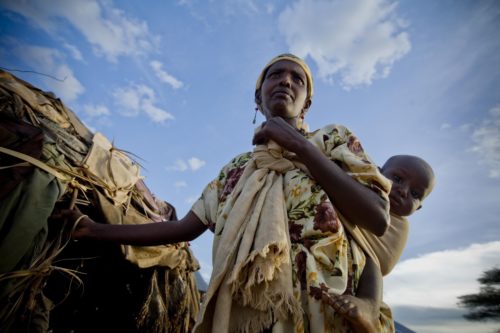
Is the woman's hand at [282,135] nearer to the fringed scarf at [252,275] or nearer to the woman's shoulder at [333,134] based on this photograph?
the woman's shoulder at [333,134]

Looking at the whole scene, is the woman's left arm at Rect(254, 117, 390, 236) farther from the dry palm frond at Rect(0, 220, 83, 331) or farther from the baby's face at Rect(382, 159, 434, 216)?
the dry palm frond at Rect(0, 220, 83, 331)

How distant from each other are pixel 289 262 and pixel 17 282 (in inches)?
53.2

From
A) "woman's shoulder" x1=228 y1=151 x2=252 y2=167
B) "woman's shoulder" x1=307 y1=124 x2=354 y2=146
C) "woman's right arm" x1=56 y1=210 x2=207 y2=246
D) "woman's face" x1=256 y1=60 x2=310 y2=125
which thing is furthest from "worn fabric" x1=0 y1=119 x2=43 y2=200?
"woman's shoulder" x1=307 y1=124 x2=354 y2=146

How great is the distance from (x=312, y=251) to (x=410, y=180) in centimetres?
144

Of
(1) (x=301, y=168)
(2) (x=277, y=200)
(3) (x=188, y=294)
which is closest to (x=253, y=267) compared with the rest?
(2) (x=277, y=200)

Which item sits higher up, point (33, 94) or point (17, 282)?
point (33, 94)

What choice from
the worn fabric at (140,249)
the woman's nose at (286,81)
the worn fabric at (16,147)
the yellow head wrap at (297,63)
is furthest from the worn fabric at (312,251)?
the worn fabric at (16,147)

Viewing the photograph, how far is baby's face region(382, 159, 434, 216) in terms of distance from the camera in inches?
89.6

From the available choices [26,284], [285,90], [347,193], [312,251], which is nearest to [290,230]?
[312,251]

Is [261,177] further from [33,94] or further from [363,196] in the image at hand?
[33,94]

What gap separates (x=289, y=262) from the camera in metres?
1.27

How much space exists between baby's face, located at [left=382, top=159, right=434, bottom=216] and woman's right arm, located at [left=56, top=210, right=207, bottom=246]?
1492 millimetres

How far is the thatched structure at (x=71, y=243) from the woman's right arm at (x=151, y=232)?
5.5 inches

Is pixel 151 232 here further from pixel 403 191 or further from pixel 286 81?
pixel 403 191
